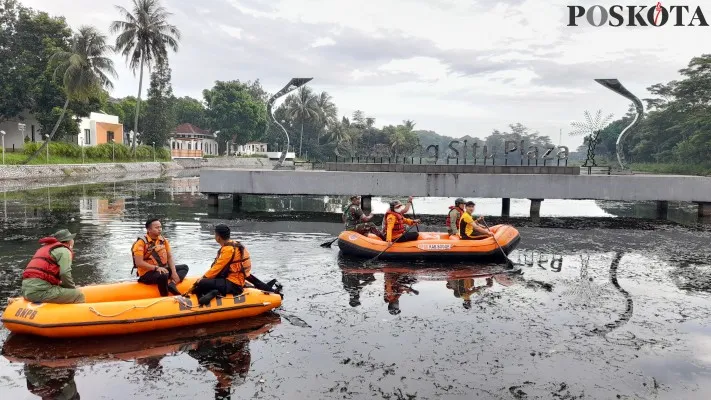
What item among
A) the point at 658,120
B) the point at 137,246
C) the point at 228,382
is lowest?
the point at 228,382

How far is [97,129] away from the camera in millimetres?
56406

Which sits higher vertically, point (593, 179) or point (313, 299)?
point (593, 179)

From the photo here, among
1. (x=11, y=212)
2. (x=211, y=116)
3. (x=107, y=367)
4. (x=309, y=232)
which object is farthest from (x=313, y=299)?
(x=211, y=116)

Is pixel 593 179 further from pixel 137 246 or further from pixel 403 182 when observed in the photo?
pixel 137 246

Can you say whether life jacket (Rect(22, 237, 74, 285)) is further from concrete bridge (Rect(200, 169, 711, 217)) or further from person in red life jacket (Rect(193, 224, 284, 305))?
concrete bridge (Rect(200, 169, 711, 217))

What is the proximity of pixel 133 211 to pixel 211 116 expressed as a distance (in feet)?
220

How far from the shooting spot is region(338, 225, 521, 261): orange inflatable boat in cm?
1140

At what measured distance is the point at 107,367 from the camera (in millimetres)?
6012

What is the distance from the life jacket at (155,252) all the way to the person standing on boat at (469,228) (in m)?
6.53

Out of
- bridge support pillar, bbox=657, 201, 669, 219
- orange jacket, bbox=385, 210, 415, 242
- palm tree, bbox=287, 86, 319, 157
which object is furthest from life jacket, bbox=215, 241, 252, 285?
palm tree, bbox=287, 86, 319, 157

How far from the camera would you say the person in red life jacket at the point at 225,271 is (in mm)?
7384

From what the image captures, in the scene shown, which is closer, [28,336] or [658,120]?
[28,336]

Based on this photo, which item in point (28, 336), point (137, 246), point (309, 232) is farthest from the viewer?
point (309, 232)

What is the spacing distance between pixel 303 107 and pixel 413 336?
8303 centimetres
